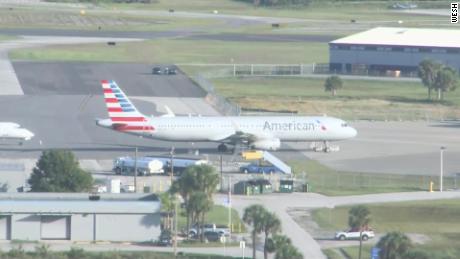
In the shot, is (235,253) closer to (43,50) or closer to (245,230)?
(245,230)

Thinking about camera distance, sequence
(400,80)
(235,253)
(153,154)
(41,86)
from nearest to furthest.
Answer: (235,253) < (153,154) < (41,86) < (400,80)

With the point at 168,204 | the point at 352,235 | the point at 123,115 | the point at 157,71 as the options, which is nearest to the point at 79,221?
the point at 168,204

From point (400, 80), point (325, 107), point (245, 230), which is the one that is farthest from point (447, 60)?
point (245, 230)

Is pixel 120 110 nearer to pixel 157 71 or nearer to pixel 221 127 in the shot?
pixel 221 127

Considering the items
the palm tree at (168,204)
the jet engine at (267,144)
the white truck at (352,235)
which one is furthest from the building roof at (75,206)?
the jet engine at (267,144)

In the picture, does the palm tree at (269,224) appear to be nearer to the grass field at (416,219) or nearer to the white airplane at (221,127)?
the grass field at (416,219)

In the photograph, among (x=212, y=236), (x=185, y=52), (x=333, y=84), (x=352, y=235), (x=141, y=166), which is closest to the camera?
(x=212, y=236)
